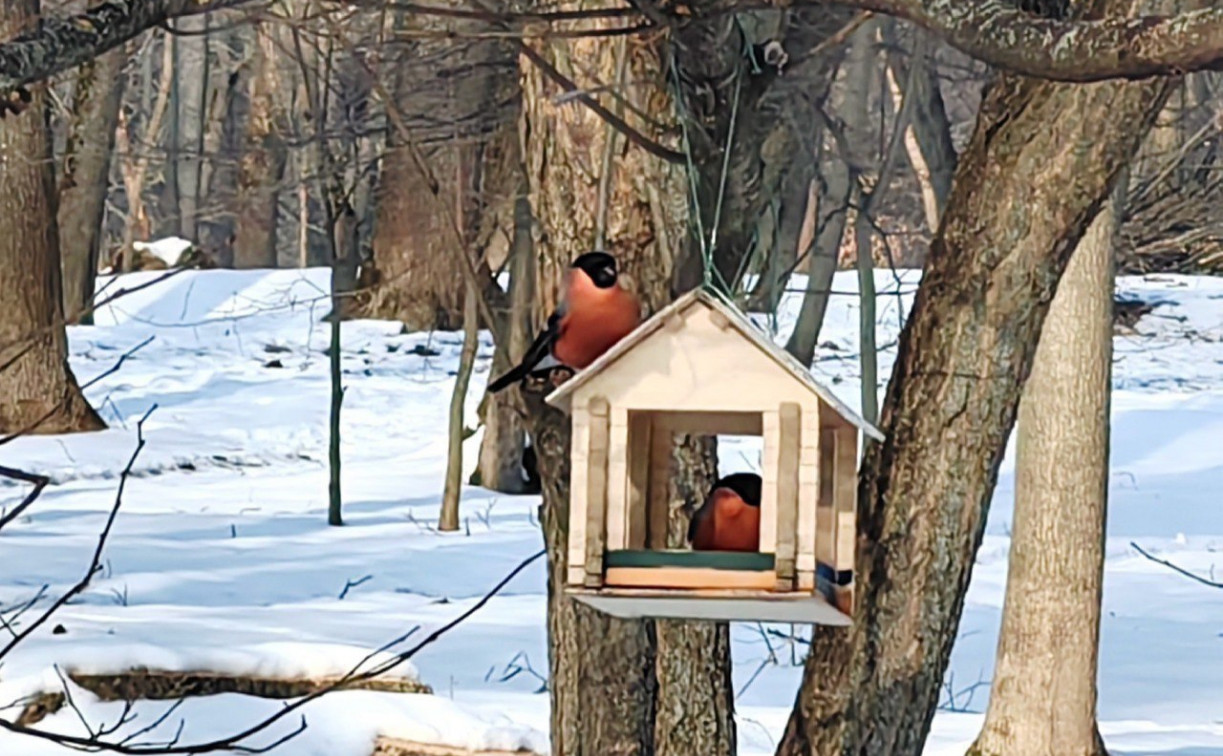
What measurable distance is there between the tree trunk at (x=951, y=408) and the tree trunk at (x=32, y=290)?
9888mm

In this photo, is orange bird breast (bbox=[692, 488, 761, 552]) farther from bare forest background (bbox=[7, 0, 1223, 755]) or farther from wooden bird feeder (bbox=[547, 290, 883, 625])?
bare forest background (bbox=[7, 0, 1223, 755])

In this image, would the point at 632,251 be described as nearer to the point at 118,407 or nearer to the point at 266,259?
the point at 118,407

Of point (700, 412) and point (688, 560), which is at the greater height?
point (700, 412)

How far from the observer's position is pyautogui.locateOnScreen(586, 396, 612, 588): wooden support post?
2.45 m

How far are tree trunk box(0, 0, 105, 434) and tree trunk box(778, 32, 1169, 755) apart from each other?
9.89m

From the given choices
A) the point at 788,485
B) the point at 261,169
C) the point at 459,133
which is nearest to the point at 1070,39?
the point at 788,485

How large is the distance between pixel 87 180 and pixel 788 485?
13997mm

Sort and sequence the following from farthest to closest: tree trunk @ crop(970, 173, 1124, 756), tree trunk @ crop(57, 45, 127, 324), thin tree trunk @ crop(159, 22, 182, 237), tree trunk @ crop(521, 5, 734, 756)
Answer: thin tree trunk @ crop(159, 22, 182, 237) → tree trunk @ crop(57, 45, 127, 324) → tree trunk @ crop(970, 173, 1124, 756) → tree trunk @ crop(521, 5, 734, 756)

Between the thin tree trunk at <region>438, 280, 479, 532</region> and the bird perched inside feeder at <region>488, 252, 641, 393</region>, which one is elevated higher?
the bird perched inside feeder at <region>488, 252, 641, 393</region>

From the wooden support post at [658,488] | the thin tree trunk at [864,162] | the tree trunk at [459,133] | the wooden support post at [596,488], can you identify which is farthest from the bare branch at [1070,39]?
the thin tree trunk at [864,162]

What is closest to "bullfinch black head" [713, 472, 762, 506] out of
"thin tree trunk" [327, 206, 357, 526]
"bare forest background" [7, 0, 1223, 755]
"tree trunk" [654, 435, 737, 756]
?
"bare forest background" [7, 0, 1223, 755]

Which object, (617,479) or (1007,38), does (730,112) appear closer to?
(617,479)

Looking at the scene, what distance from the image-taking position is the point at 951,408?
3.16 m

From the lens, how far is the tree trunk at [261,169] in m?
12.9
